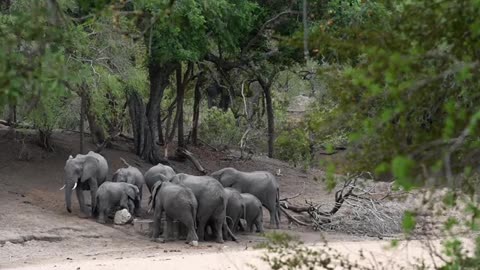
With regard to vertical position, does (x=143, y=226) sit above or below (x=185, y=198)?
below

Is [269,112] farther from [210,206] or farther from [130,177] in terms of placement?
[210,206]

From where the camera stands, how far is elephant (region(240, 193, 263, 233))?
20516 millimetres

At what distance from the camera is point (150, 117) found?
2734 centimetres

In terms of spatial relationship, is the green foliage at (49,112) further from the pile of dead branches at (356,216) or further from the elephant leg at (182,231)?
the pile of dead branches at (356,216)

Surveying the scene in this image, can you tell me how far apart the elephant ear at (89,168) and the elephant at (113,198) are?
0.94 meters

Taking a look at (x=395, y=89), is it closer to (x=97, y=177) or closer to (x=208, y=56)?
(x=97, y=177)

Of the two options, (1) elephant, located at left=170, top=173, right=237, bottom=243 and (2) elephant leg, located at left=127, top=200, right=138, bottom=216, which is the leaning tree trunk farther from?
(1) elephant, located at left=170, top=173, right=237, bottom=243

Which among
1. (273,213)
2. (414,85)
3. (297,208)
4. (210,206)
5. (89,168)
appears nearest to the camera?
(414,85)

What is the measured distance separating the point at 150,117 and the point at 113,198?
7.75 meters

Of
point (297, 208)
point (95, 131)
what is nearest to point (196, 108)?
point (95, 131)

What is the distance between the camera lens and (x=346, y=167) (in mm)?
6320

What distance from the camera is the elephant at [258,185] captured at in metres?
21.9

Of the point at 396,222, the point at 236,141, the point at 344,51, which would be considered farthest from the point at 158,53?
the point at 344,51

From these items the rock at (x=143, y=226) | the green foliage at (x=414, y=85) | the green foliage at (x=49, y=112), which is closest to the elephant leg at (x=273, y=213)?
the rock at (x=143, y=226)
